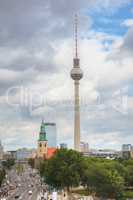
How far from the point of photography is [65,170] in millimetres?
116688

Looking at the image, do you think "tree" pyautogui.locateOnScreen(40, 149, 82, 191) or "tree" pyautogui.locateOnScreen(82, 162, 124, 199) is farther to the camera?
"tree" pyautogui.locateOnScreen(40, 149, 82, 191)

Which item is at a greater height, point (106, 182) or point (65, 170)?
point (65, 170)

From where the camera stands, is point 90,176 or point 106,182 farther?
point 90,176

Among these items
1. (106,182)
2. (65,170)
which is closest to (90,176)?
(106,182)

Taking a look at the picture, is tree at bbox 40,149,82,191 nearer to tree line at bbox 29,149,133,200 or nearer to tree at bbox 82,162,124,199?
tree line at bbox 29,149,133,200

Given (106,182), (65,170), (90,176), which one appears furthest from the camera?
(65,170)

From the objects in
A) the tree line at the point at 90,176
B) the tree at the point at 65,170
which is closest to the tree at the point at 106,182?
the tree line at the point at 90,176

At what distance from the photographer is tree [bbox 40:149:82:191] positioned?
115875 mm

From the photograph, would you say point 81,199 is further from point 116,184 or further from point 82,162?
point 82,162

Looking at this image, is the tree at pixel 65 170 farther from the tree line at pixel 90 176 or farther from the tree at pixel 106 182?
the tree at pixel 106 182

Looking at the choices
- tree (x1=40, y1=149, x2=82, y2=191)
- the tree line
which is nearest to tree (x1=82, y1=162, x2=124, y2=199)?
the tree line

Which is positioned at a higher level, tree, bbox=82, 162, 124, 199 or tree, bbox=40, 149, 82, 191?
tree, bbox=40, 149, 82, 191

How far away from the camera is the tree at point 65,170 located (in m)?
116

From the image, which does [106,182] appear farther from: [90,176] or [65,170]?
[65,170]
